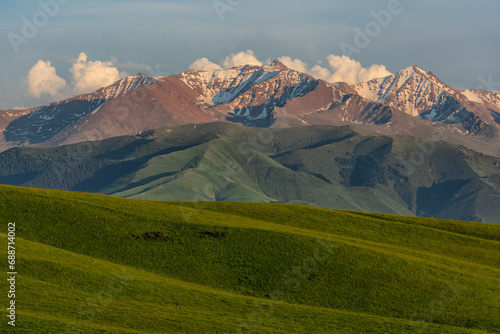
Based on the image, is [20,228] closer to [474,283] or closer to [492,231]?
[474,283]

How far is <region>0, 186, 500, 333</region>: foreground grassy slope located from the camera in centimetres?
5869

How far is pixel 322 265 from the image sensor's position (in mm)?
76938

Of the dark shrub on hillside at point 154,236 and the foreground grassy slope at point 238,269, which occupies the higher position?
the dark shrub on hillside at point 154,236

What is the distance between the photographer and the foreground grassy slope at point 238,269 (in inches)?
2311

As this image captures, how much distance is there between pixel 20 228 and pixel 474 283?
202 feet

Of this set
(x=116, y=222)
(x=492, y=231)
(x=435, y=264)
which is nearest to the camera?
(x=435, y=264)

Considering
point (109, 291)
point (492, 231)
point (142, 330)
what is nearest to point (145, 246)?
point (109, 291)

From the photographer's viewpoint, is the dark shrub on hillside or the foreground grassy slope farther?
the dark shrub on hillside

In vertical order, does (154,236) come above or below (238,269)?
above

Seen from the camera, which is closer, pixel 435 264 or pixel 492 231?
pixel 435 264

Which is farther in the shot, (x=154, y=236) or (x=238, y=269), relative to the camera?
(x=154, y=236)

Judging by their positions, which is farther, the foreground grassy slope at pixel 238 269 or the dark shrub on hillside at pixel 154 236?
the dark shrub on hillside at pixel 154 236

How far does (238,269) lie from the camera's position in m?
75.4

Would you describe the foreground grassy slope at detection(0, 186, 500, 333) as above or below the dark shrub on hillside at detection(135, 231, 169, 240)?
below
